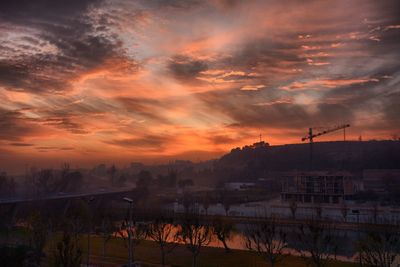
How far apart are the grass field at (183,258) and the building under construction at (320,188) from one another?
5587cm

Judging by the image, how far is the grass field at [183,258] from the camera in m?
29.9

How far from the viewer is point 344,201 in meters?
85.4

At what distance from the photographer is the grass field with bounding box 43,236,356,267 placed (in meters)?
29.9

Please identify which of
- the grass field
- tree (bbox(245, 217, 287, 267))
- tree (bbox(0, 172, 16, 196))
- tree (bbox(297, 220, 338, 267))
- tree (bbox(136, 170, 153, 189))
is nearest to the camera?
tree (bbox(297, 220, 338, 267))

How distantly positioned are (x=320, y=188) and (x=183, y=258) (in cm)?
6543

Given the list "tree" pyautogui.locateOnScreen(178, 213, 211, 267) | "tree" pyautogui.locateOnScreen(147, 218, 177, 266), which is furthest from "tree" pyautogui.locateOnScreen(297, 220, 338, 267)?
"tree" pyautogui.locateOnScreen(147, 218, 177, 266)

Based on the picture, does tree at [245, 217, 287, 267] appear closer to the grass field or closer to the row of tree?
the row of tree

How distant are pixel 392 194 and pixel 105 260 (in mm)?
82604

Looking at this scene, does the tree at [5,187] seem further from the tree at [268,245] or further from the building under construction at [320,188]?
the tree at [268,245]

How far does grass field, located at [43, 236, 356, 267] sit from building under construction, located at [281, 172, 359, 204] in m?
55.9

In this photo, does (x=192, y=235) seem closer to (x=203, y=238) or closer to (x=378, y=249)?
(x=203, y=238)

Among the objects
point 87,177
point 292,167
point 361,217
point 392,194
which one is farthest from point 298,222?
point 87,177

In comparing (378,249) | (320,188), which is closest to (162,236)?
(378,249)

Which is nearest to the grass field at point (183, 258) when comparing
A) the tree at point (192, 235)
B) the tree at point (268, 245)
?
the tree at point (268, 245)
